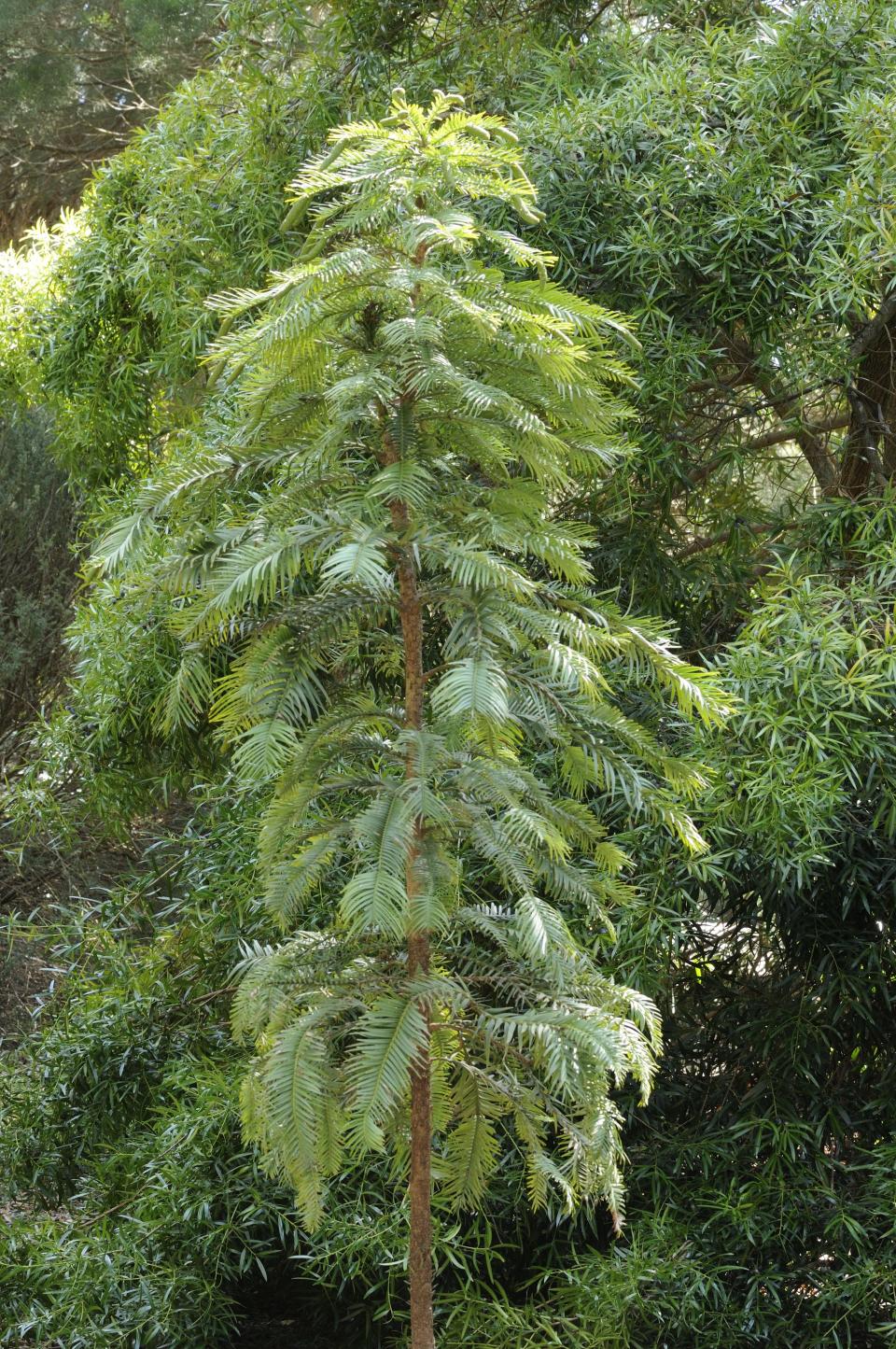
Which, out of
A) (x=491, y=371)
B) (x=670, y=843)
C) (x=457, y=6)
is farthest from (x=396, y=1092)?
(x=457, y=6)

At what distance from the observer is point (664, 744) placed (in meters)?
2.69

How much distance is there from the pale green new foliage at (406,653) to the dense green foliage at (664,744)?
2.38 feet

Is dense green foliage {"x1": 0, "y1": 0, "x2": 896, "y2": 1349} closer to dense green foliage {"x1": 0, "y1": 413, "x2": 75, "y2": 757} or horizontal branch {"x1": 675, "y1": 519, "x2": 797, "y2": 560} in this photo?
horizontal branch {"x1": 675, "y1": 519, "x2": 797, "y2": 560}

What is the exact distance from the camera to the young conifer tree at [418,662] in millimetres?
1529

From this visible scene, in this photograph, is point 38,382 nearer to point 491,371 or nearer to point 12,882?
point 12,882

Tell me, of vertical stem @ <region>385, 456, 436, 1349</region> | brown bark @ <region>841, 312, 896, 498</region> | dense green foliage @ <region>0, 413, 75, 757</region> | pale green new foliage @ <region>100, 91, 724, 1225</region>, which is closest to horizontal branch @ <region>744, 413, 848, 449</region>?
brown bark @ <region>841, 312, 896, 498</region>

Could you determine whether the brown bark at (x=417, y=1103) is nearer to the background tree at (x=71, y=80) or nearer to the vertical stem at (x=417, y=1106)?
the vertical stem at (x=417, y=1106)

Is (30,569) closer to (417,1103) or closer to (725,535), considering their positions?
(725,535)

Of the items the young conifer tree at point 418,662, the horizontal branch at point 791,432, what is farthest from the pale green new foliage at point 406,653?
the horizontal branch at point 791,432

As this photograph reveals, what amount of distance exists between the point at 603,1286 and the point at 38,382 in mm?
2629

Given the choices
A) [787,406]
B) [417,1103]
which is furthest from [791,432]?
[417,1103]

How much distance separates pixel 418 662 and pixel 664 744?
107 cm

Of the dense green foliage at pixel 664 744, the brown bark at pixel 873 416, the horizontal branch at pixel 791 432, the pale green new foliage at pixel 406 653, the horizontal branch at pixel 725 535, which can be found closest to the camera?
the pale green new foliage at pixel 406 653

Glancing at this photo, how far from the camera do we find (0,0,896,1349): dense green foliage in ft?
8.25
